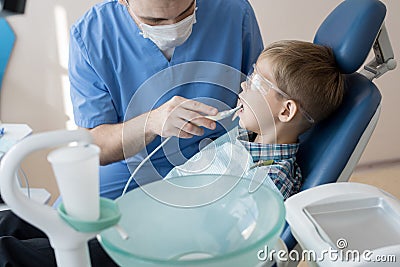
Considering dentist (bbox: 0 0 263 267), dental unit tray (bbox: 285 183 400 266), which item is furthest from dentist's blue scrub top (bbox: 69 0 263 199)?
dental unit tray (bbox: 285 183 400 266)

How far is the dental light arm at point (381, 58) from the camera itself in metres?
1.33

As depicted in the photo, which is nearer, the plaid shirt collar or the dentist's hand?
the dentist's hand

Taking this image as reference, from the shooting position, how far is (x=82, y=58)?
147 cm

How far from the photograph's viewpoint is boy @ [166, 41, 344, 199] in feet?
4.22

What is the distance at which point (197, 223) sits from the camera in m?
0.84

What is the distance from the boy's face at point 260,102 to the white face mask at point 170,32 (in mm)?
216

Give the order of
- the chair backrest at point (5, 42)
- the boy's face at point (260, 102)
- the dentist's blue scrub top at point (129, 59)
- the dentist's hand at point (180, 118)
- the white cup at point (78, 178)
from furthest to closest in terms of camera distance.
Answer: the chair backrest at point (5, 42), the dentist's blue scrub top at point (129, 59), the boy's face at point (260, 102), the dentist's hand at point (180, 118), the white cup at point (78, 178)

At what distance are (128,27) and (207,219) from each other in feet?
2.62

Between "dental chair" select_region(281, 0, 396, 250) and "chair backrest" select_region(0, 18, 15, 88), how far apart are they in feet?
4.52

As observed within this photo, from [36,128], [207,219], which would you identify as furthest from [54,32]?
[207,219]

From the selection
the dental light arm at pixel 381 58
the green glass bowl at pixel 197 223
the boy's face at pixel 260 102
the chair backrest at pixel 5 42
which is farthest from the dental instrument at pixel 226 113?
the chair backrest at pixel 5 42

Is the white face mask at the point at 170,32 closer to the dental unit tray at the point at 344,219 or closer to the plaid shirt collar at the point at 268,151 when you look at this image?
the plaid shirt collar at the point at 268,151

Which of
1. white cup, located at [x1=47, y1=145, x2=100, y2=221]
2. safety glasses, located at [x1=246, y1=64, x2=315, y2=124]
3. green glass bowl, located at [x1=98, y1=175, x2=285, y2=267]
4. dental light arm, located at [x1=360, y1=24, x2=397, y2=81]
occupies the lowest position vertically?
green glass bowl, located at [x1=98, y1=175, x2=285, y2=267]

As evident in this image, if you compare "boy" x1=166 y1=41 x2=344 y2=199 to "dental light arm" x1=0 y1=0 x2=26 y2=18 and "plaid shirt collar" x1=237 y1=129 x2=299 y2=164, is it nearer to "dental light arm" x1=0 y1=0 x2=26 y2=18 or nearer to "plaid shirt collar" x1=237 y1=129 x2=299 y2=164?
"plaid shirt collar" x1=237 y1=129 x2=299 y2=164
